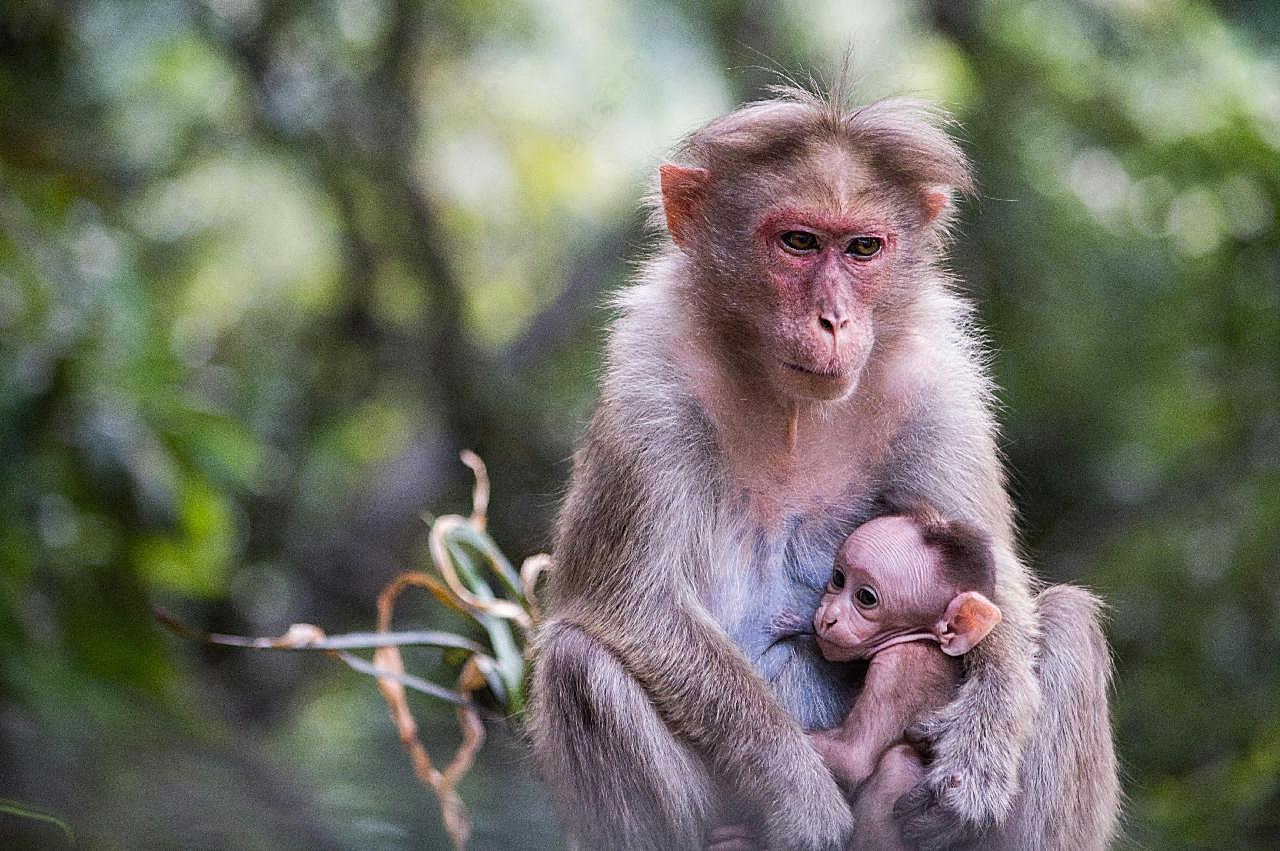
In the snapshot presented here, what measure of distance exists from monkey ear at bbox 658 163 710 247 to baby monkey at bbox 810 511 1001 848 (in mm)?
914

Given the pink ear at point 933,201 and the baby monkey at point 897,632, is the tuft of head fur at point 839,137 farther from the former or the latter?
the baby monkey at point 897,632

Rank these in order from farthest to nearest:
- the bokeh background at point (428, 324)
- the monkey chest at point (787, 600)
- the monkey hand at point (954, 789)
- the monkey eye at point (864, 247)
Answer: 1. the bokeh background at point (428, 324)
2. the monkey chest at point (787, 600)
3. the monkey eye at point (864, 247)
4. the monkey hand at point (954, 789)

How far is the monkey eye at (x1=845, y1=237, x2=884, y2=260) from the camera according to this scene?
352 cm

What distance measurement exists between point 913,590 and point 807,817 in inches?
22.2

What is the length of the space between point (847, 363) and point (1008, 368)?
6.12m

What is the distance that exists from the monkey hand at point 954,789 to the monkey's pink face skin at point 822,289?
822 millimetres

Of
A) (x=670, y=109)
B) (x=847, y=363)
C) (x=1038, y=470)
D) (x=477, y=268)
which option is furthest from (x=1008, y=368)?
(x=847, y=363)

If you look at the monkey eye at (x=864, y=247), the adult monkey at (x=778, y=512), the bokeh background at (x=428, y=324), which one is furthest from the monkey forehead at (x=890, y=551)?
the bokeh background at (x=428, y=324)

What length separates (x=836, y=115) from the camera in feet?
11.7

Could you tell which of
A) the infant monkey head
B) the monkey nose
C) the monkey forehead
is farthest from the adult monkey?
the monkey forehead

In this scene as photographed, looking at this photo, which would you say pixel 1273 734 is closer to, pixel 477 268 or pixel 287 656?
pixel 287 656

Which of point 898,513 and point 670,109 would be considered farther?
point 670,109

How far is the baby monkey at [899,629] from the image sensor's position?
3.38m

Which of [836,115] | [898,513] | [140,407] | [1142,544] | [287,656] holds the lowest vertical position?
[287,656]
